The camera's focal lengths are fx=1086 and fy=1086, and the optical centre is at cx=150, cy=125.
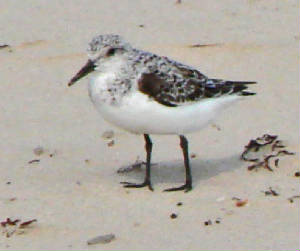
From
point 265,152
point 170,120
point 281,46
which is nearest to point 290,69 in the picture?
point 281,46

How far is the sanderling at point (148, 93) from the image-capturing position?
24.5 feet

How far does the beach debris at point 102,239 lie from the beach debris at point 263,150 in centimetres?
168

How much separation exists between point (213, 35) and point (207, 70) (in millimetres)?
716

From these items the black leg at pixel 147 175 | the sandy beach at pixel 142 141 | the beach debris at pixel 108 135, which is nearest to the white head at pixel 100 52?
the black leg at pixel 147 175

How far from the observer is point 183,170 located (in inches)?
322

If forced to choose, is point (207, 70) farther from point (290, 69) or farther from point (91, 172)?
point (91, 172)

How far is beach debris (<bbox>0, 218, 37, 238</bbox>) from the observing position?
→ 274 inches

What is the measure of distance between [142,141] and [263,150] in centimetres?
104

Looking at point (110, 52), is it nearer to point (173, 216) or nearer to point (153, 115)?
point (153, 115)

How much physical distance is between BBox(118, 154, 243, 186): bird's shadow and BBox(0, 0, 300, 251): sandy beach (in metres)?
0.01

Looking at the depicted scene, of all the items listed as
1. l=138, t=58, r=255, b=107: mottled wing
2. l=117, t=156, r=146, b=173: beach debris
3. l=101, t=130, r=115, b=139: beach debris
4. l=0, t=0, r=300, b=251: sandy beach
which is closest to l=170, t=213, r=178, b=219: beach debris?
l=0, t=0, r=300, b=251: sandy beach

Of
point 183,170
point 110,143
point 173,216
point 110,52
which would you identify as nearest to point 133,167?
point 183,170

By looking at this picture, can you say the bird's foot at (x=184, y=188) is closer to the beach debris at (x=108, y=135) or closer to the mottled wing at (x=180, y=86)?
the mottled wing at (x=180, y=86)

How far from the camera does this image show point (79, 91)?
984 cm
